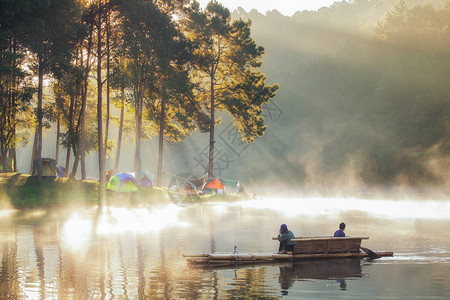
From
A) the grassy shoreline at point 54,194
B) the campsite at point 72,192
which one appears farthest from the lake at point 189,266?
the campsite at point 72,192

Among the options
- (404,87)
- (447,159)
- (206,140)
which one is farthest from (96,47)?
(206,140)

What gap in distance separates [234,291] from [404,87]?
90.8 meters

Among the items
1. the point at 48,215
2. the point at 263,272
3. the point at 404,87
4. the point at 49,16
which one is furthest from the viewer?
the point at 404,87

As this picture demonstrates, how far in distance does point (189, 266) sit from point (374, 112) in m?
104

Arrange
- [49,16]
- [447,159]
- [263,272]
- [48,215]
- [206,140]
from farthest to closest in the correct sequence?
[206,140], [447,159], [49,16], [48,215], [263,272]

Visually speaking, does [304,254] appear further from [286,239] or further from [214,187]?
[214,187]

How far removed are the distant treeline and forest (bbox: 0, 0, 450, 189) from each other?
324 mm

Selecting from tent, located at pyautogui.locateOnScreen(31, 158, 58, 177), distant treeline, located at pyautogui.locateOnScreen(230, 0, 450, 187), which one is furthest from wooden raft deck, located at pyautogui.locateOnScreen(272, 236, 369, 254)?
distant treeline, located at pyautogui.locateOnScreen(230, 0, 450, 187)

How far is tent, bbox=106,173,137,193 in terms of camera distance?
54.4m

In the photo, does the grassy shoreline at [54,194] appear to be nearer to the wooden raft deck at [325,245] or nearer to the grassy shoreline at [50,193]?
the grassy shoreline at [50,193]

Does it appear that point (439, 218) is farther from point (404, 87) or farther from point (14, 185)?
point (404, 87)

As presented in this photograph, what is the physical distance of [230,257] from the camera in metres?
19.6

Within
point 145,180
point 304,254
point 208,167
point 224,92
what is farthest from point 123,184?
point 304,254

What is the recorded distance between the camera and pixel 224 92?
70.1 m
